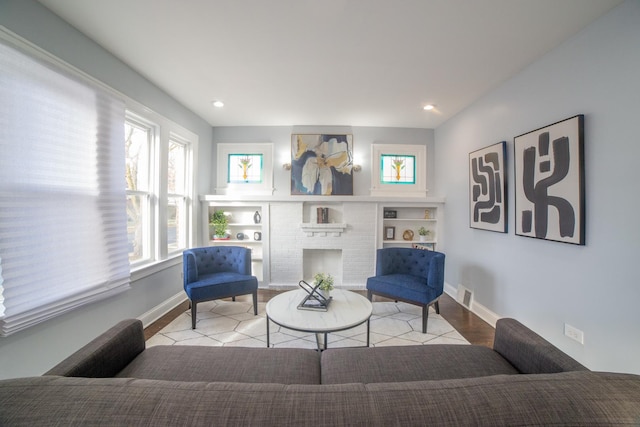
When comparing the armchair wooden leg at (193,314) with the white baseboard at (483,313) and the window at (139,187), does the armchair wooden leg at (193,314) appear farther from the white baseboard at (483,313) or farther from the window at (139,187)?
the white baseboard at (483,313)

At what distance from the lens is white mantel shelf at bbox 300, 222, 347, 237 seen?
13.1ft

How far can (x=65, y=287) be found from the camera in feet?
6.03

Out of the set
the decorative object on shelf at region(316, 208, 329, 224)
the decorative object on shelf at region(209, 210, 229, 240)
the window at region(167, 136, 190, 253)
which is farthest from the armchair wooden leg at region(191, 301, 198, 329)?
the decorative object on shelf at region(316, 208, 329, 224)

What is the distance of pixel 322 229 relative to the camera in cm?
401

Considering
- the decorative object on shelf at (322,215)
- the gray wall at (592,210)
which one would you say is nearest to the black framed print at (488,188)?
the gray wall at (592,210)

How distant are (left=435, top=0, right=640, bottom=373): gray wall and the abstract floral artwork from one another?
2.08 meters

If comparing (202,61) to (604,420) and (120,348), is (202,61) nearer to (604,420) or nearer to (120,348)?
(120,348)

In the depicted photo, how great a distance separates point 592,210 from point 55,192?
151 inches

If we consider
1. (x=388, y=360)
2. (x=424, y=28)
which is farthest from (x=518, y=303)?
(x=424, y=28)

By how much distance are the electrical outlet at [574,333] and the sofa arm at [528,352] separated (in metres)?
0.91

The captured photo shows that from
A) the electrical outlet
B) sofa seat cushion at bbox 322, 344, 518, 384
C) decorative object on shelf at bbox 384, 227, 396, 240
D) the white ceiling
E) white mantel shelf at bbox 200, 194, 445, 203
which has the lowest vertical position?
the electrical outlet

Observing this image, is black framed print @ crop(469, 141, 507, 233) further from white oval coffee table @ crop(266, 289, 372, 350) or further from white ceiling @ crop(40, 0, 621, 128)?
white oval coffee table @ crop(266, 289, 372, 350)

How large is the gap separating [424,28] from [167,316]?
148 inches

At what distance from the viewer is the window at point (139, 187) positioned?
2.69 metres
